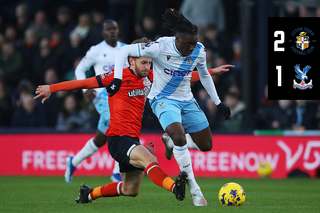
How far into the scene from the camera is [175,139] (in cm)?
608

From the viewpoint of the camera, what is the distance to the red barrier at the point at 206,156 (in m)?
11.6

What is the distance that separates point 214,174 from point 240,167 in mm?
609

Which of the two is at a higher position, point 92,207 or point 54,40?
point 54,40

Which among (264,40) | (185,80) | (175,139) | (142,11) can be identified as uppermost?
(142,11)

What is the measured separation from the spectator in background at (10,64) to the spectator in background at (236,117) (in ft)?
21.5

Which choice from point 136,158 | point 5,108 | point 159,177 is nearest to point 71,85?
point 136,158

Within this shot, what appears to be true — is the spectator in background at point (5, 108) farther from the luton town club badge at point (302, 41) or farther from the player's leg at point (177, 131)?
the player's leg at point (177, 131)

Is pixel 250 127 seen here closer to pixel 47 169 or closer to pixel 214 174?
pixel 214 174

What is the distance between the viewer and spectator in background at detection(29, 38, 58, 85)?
47.9 ft

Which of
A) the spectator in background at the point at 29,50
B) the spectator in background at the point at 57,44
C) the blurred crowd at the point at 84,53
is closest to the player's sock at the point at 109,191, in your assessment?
the blurred crowd at the point at 84,53

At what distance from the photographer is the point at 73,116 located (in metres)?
12.9

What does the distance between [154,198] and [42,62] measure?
836 cm

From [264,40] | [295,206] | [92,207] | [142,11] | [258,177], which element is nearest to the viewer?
[92,207]

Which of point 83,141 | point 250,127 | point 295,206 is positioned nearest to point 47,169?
point 83,141
